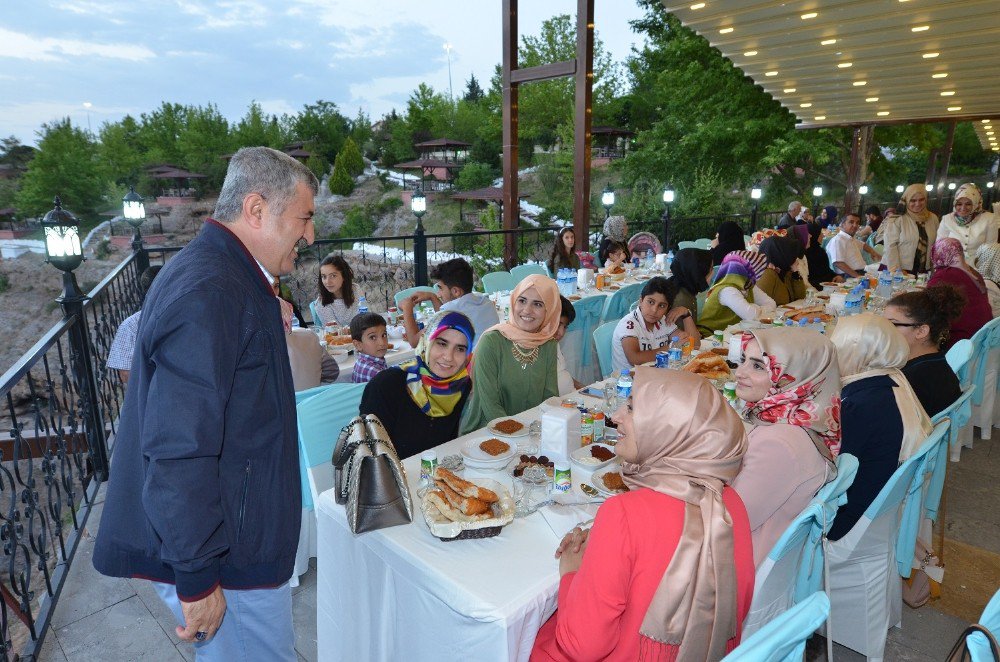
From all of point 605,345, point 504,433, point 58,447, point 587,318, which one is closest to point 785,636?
point 504,433

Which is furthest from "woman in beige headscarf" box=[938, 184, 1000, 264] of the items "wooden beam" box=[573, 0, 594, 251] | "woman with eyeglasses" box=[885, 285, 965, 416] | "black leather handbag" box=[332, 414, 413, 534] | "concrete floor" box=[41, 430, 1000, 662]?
"black leather handbag" box=[332, 414, 413, 534]

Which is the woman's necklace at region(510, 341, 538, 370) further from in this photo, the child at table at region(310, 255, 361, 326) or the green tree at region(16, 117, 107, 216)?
the green tree at region(16, 117, 107, 216)

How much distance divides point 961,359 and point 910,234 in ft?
15.4

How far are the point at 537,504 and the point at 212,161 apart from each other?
4299cm

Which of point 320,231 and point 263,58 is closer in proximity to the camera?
point 320,231

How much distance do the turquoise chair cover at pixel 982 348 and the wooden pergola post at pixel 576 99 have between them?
5.89m

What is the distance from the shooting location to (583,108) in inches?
332

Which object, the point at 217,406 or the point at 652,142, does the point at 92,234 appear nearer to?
the point at 652,142

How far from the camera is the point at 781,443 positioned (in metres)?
1.74

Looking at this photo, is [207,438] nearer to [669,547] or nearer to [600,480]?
[669,547]

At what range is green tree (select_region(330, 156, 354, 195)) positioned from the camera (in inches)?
1391

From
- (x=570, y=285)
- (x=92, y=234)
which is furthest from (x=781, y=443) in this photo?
(x=92, y=234)

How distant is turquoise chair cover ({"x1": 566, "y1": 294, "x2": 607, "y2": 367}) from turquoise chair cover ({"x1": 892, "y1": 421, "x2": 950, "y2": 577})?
306 centimetres

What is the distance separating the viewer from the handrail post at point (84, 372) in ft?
10.0
